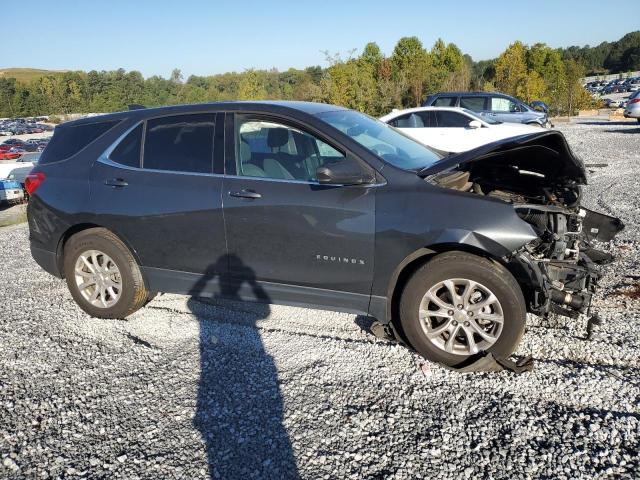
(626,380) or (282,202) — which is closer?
(626,380)

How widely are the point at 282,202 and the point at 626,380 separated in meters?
2.55

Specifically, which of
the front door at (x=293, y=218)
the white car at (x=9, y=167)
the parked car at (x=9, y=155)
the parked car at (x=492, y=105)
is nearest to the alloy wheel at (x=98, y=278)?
the front door at (x=293, y=218)

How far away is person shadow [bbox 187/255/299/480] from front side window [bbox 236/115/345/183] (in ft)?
2.48

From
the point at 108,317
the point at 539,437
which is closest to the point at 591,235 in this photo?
the point at 539,437

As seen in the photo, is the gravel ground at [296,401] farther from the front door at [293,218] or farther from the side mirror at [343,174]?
the side mirror at [343,174]

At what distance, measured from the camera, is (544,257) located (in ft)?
11.6

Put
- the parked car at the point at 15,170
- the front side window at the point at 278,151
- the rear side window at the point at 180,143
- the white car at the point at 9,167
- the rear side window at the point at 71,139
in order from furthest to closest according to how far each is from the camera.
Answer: the white car at the point at 9,167 → the parked car at the point at 15,170 → the rear side window at the point at 71,139 → the rear side window at the point at 180,143 → the front side window at the point at 278,151

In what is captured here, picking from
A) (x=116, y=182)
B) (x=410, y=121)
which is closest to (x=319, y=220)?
(x=116, y=182)

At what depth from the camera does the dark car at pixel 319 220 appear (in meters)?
3.34

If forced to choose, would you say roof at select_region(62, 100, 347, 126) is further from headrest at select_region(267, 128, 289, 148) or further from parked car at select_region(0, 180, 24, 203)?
parked car at select_region(0, 180, 24, 203)

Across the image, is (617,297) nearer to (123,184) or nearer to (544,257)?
(544,257)

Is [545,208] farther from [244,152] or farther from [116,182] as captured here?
[116,182]

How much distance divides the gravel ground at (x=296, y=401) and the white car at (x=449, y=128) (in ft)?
26.1

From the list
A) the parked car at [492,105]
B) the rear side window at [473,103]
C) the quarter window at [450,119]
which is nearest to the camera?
the quarter window at [450,119]
